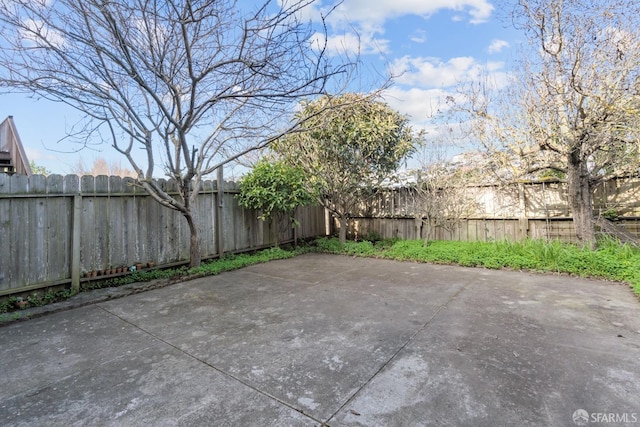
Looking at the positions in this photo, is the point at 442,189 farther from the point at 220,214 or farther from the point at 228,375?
the point at 228,375

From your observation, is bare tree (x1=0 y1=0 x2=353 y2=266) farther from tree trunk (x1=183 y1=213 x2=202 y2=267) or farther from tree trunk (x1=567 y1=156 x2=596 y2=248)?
tree trunk (x1=567 y1=156 x2=596 y2=248)

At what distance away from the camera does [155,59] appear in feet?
12.4

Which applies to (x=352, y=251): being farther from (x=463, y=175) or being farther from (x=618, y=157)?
(x=618, y=157)

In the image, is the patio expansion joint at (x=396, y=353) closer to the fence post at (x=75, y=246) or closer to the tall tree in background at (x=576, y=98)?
the tall tree in background at (x=576, y=98)

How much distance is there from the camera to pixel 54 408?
180 cm

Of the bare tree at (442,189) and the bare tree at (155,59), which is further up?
the bare tree at (155,59)

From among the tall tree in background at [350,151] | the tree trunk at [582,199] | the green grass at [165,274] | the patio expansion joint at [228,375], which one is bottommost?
the patio expansion joint at [228,375]

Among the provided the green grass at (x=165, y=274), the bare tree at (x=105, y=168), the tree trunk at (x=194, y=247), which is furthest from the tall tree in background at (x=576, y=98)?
the bare tree at (x=105, y=168)

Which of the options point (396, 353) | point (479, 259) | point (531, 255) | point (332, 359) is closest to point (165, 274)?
point (332, 359)

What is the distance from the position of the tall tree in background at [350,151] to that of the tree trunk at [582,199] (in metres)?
2.97

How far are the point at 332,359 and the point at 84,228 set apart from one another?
Answer: 155 inches

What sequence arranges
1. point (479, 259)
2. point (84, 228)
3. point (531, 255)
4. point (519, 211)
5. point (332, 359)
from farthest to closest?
point (519, 211), point (479, 259), point (531, 255), point (84, 228), point (332, 359)

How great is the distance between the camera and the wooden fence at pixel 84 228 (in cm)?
363

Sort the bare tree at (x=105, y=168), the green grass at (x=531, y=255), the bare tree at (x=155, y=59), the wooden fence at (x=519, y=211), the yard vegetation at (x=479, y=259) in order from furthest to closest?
the bare tree at (x=105, y=168) < the wooden fence at (x=519, y=211) < the green grass at (x=531, y=255) < the yard vegetation at (x=479, y=259) < the bare tree at (x=155, y=59)
